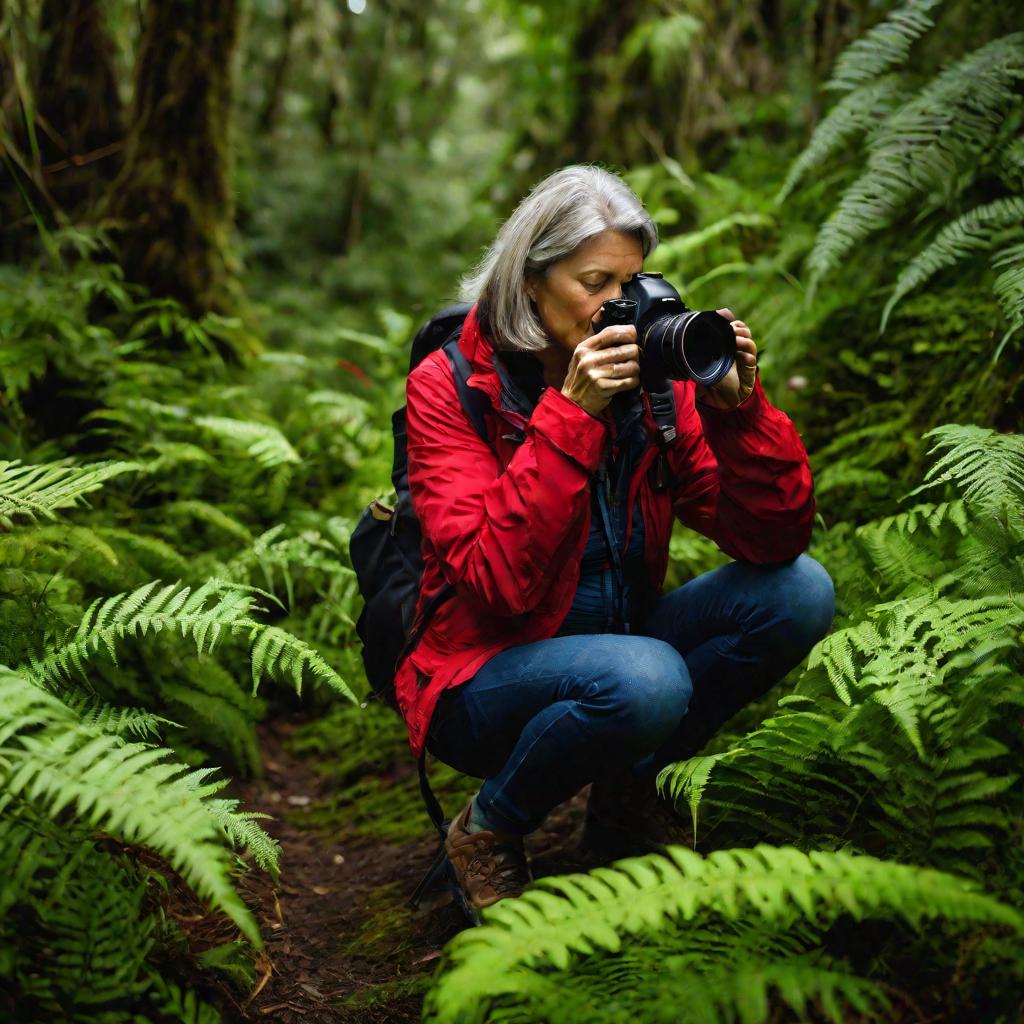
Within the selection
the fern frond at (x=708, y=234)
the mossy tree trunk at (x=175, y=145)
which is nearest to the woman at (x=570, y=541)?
the fern frond at (x=708, y=234)

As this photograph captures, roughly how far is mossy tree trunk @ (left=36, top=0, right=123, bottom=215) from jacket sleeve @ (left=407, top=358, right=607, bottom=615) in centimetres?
427

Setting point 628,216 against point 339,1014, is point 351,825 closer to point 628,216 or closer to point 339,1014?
point 339,1014

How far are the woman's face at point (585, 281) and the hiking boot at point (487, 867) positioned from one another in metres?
1.28

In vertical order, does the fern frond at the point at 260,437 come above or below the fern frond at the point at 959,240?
below

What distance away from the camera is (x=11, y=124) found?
5.30 meters

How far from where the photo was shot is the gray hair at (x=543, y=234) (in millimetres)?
2330

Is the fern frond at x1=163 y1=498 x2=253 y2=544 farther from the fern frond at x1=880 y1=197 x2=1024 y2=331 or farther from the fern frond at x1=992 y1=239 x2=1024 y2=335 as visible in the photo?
the fern frond at x1=992 y1=239 x2=1024 y2=335

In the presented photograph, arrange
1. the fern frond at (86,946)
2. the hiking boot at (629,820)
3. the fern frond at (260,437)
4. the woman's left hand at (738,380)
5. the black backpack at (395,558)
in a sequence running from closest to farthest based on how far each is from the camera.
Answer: the fern frond at (86,946) → the woman's left hand at (738,380) → the black backpack at (395,558) → the hiking boot at (629,820) → the fern frond at (260,437)

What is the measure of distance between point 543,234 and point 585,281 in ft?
0.53

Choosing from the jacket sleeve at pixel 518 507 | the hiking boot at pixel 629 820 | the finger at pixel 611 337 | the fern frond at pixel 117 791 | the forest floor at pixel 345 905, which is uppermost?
the finger at pixel 611 337

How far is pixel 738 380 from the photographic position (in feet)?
7.44

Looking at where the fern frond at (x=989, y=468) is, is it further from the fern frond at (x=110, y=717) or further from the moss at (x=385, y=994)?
the fern frond at (x=110, y=717)

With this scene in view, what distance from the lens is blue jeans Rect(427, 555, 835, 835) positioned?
7.08ft

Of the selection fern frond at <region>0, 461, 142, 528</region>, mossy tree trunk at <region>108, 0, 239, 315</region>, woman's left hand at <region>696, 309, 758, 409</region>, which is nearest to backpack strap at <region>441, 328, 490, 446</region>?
woman's left hand at <region>696, 309, 758, 409</region>
